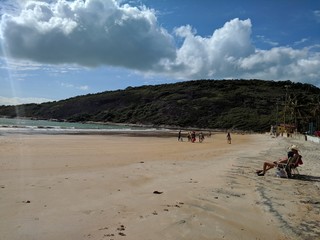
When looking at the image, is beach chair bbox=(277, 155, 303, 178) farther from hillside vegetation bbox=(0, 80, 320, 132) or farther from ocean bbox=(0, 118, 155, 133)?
hillside vegetation bbox=(0, 80, 320, 132)

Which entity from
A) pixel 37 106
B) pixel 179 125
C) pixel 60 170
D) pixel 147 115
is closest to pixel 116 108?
pixel 147 115

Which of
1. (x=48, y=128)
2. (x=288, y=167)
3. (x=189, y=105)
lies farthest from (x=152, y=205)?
(x=189, y=105)

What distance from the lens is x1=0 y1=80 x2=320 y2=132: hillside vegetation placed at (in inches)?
5103

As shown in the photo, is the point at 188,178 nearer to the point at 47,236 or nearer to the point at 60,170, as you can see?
the point at 60,170

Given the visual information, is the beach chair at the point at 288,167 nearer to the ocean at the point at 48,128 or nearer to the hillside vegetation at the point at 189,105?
the ocean at the point at 48,128

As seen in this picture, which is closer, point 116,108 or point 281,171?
point 281,171

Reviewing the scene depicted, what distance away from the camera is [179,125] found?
422 ft

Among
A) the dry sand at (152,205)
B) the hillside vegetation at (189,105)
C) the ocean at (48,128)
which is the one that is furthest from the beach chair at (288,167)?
the hillside vegetation at (189,105)

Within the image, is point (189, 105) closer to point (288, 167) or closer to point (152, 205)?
point (288, 167)

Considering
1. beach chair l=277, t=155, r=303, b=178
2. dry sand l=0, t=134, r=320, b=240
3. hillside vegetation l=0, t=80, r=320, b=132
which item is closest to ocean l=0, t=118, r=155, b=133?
hillside vegetation l=0, t=80, r=320, b=132

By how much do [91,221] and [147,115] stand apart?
137978mm

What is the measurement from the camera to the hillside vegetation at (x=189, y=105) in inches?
5103

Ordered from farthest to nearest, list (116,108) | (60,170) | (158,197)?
(116,108), (60,170), (158,197)

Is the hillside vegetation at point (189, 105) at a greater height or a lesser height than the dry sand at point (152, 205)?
greater
